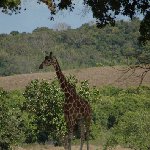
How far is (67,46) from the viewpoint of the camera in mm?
119750

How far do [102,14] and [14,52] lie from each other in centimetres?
10365

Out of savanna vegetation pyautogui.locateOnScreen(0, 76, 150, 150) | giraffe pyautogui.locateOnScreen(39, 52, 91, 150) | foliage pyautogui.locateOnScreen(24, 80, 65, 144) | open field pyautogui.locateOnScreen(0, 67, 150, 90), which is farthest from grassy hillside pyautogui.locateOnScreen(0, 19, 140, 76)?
giraffe pyautogui.locateOnScreen(39, 52, 91, 150)

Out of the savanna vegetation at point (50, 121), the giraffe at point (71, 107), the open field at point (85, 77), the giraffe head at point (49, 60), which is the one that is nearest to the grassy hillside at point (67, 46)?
the open field at point (85, 77)

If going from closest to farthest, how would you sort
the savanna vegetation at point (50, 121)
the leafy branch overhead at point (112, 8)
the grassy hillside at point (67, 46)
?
1. the leafy branch overhead at point (112, 8)
2. the savanna vegetation at point (50, 121)
3. the grassy hillside at point (67, 46)

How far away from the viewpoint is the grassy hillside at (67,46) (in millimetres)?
108713

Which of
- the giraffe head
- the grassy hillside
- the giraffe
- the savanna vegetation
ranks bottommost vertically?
the savanna vegetation

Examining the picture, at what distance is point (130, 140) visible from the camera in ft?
78.6

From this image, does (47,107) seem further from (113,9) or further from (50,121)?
(113,9)

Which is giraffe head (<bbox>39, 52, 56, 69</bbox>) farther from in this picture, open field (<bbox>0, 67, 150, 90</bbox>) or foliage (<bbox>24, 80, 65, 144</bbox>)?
open field (<bbox>0, 67, 150, 90</bbox>)

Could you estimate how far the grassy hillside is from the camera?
108713 mm

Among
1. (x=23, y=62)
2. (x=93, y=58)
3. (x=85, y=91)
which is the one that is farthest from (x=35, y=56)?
(x=85, y=91)

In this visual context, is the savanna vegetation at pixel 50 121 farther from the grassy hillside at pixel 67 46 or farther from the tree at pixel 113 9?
the grassy hillside at pixel 67 46

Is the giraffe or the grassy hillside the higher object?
the grassy hillside

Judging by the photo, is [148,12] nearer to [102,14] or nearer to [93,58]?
[102,14]
